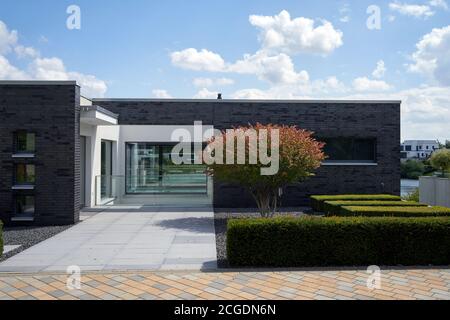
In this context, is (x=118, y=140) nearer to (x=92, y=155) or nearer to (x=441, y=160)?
(x=92, y=155)

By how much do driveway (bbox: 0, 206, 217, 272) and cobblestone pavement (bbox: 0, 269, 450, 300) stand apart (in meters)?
0.75

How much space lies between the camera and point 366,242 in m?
7.81

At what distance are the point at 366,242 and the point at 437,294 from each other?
191 centimetres

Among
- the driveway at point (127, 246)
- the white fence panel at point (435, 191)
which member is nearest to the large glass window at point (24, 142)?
the driveway at point (127, 246)

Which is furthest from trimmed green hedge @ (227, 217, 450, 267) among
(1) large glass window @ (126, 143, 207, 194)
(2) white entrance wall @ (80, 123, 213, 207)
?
(1) large glass window @ (126, 143, 207, 194)

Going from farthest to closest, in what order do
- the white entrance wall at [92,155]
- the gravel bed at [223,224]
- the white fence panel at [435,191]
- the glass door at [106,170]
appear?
1. the glass door at [106,170]
2. the white fence panel at [435,191]
3. the white entrance wall at [92,155]
4. the gravel bed at [223,224]

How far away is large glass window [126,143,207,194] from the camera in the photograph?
1886 centimetres

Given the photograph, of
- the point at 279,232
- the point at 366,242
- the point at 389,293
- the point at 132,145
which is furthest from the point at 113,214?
the point at 389,293

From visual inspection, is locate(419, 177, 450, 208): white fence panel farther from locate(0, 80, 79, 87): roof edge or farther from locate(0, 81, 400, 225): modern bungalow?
locate(0, 80, 79, 87): roof edge

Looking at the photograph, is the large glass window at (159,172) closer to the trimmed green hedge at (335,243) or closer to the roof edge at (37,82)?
the roof edge at (37,82)

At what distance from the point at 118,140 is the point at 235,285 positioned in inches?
599

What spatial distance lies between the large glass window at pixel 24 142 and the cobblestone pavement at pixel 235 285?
6.77 metres

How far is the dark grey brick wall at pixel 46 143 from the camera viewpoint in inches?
500

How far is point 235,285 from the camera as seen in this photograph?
6406 mm
